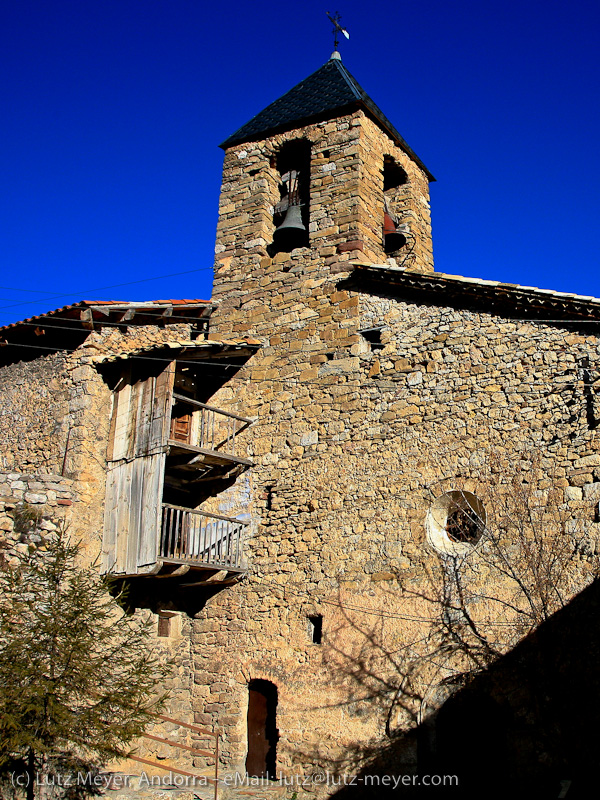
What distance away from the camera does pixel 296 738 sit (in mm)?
10109

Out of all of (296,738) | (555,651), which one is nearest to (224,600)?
(296,738)

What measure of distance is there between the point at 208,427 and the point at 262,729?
4.69m

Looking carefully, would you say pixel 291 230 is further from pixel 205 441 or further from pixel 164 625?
pixel 164 625

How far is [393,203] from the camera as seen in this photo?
1420 centimetres

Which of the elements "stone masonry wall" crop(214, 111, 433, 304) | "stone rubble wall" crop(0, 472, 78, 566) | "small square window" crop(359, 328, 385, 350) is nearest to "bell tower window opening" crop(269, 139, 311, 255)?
"stone masonry wall" crop(214, 111, 433, 304)

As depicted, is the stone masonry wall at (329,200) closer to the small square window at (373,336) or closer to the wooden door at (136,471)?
the small square window at (373,336)

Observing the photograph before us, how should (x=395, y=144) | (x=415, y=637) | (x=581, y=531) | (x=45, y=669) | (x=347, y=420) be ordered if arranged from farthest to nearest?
(x=395, y=144) → (x=347, y=420) → (x=415, y=637) → (x=581, y=531) → (x=45, y=669)

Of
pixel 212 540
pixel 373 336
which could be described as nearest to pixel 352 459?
pixel 373 336

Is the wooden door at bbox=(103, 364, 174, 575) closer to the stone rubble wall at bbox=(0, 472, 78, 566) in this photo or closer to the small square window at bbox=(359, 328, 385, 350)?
the stone rubble wall at bbox=(0, 472, 78, 566)

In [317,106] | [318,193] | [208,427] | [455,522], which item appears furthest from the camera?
[317,106]

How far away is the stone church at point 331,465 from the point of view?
9133 mm

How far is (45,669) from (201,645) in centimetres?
370

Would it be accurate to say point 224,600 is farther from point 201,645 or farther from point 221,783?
point 221,783

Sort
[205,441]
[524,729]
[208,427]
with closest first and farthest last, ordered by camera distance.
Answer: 1. [524,729]
2. [205,441]
3. [208,427]
